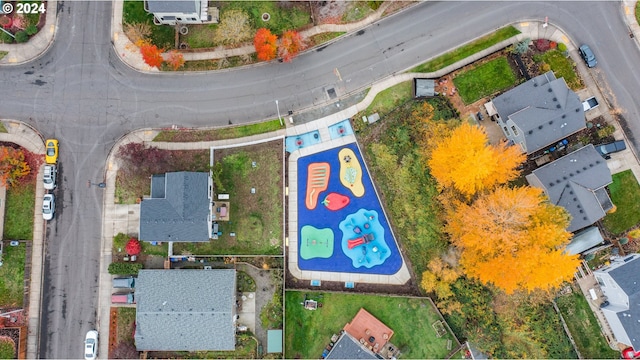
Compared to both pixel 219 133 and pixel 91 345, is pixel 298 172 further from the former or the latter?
pixel 91 345

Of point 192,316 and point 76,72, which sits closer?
point 192,316

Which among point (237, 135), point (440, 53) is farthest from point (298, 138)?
point (440, 53)

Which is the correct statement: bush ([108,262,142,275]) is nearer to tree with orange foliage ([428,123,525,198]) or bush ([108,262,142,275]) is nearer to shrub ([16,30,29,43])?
shrub ([16,30,29,43])

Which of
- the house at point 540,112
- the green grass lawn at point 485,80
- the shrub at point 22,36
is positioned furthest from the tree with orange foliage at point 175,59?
the house at point 540,112

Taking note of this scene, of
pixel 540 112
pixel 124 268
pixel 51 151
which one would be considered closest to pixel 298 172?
pixel 124 268

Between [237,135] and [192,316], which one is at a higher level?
[237,135]

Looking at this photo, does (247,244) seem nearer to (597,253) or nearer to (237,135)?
(237,135)

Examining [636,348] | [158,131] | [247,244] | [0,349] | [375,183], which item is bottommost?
[636,348]
